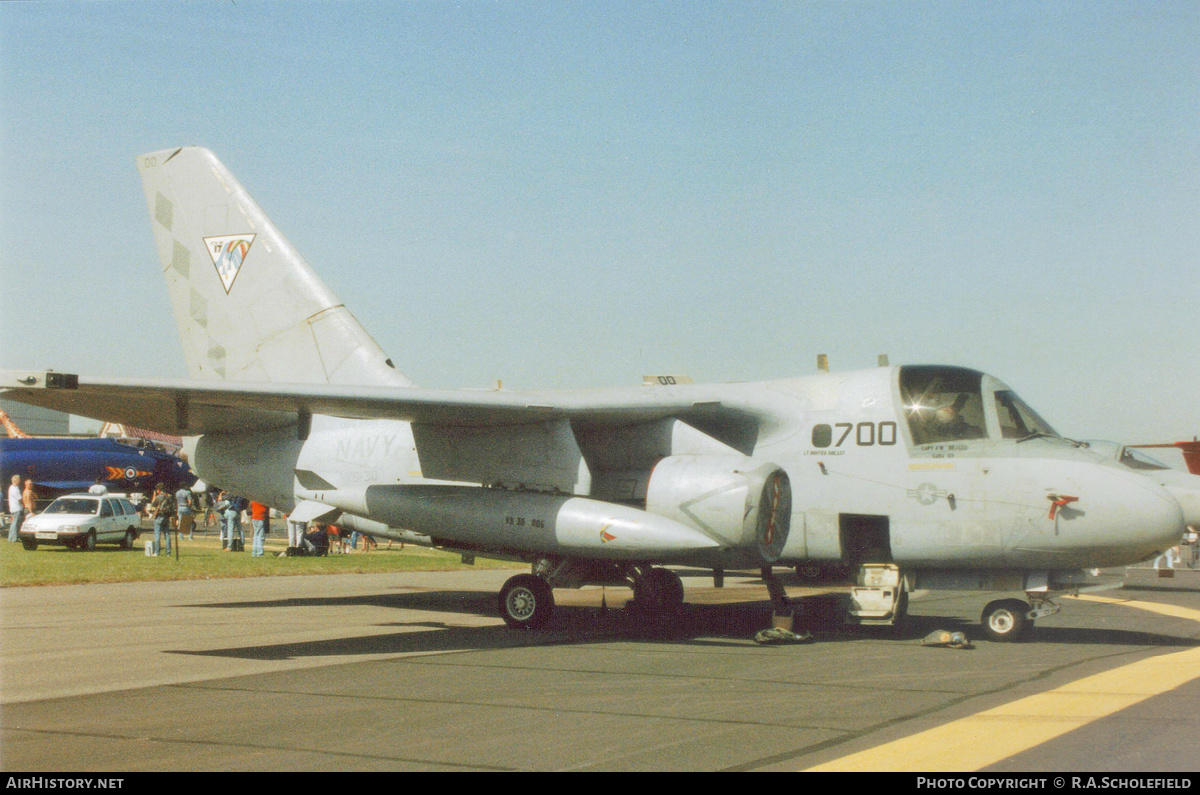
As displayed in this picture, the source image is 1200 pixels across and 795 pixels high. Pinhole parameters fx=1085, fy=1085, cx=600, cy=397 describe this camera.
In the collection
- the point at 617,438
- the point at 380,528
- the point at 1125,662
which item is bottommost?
the point at 1125,662

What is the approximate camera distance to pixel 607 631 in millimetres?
14461

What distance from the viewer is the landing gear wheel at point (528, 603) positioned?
46.7ft

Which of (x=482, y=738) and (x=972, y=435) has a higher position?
(x=972, y=435)

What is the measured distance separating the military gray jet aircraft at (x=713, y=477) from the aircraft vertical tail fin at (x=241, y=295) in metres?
1.33

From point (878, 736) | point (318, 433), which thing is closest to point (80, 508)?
point (318, 433)

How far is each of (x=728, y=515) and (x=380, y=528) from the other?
6.03 metres

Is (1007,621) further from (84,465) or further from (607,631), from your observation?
(84,465)

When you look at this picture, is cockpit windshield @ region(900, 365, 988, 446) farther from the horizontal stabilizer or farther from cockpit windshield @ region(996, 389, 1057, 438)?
the horizontal stabilizer

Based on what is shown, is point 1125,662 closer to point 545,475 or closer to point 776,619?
point 776,619

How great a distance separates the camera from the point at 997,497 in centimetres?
1263

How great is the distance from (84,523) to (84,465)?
2225 cm

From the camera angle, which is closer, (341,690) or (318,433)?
(341,690)

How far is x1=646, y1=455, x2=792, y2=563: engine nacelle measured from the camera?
12.3 m

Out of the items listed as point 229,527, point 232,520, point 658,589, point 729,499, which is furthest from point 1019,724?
point 229,527
